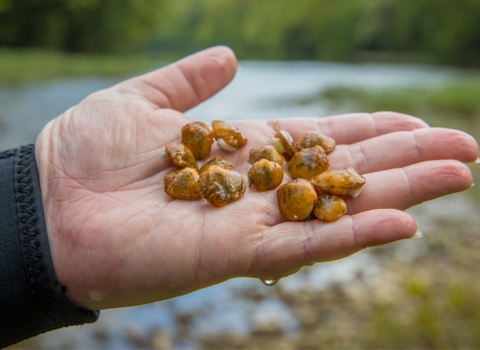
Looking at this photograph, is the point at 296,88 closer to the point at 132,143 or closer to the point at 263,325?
the point at 263,325

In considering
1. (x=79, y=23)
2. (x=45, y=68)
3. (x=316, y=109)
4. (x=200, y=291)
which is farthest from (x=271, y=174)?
(x=79, y=23)

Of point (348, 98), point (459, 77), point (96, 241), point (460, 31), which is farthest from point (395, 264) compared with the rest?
point (460, 31)

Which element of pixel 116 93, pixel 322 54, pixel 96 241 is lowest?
→ pixel 322 54

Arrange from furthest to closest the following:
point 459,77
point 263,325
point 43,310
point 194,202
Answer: point 459,77 → point 263,325 → point 194,202 → point 43,310

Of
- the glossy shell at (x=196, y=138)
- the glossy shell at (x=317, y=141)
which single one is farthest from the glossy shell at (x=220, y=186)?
the glossy shell at (x=317, y=141)

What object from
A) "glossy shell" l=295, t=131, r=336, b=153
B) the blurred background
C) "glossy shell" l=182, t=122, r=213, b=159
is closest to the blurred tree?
the blurred background

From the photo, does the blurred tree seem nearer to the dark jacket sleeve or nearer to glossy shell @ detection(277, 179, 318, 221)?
the dark jacket sleeve
